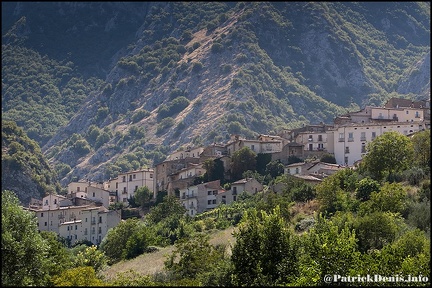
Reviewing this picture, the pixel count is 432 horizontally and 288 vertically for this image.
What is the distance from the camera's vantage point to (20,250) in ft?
157

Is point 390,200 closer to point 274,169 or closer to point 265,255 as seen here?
point 265,255

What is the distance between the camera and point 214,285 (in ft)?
150

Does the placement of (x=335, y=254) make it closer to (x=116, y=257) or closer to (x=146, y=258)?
(x=146, y=258)

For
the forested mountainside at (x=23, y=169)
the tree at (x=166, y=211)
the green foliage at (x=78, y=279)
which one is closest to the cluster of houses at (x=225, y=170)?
the tree at (x=166, y=211)

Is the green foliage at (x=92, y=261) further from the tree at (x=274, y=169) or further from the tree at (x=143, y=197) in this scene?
the tree at (x=143, y=197)

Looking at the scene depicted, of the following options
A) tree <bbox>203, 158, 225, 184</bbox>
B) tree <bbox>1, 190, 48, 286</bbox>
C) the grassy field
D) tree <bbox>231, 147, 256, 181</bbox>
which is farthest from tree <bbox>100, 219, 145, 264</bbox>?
tree <bbox>1, 190, 48, 286</bbox>

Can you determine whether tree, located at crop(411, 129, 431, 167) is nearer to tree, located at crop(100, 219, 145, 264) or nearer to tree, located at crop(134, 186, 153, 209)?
tree, located at crop(100, 219, 145, 264)

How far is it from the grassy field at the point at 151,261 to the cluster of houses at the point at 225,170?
1631 cm

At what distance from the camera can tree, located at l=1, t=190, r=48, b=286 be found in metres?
46.3

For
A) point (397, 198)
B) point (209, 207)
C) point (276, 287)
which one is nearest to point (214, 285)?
point (276, 287)

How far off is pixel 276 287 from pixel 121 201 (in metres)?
73.4

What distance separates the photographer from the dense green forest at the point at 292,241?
45219 millimetres

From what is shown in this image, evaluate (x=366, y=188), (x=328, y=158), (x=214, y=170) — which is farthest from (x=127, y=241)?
(x=328, y=158)

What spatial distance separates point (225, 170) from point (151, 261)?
3497 cm
